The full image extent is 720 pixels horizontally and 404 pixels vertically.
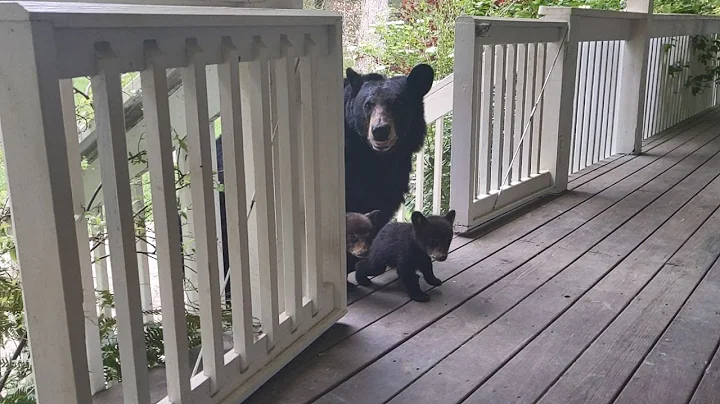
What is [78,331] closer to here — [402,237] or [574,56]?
[402,237]

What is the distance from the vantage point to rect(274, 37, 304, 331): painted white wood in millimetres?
1821

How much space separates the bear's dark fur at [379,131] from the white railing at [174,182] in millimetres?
591

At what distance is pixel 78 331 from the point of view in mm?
1195

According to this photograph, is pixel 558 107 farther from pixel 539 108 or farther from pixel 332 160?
pixel 332 160

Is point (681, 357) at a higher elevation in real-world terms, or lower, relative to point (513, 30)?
lower

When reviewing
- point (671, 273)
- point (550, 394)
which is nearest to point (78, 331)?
point (550, 394)

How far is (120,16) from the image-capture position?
120cm

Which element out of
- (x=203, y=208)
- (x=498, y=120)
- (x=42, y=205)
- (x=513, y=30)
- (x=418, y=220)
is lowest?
(x=418, y=220)

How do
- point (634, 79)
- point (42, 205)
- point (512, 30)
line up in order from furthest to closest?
point (634, 79) < point (512, 30) < point (42, 205)

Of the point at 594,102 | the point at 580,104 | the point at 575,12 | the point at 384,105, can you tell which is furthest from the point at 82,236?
the point at 594,102

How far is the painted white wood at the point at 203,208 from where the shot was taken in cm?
145

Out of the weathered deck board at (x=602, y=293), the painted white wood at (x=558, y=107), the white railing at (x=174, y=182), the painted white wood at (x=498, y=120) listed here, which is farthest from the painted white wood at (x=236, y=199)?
the painted white wood at (x=558, y=107)

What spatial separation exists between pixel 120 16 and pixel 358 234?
1.47 m

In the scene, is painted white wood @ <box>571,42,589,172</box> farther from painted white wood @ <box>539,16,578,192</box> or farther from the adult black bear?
the adult black bear
